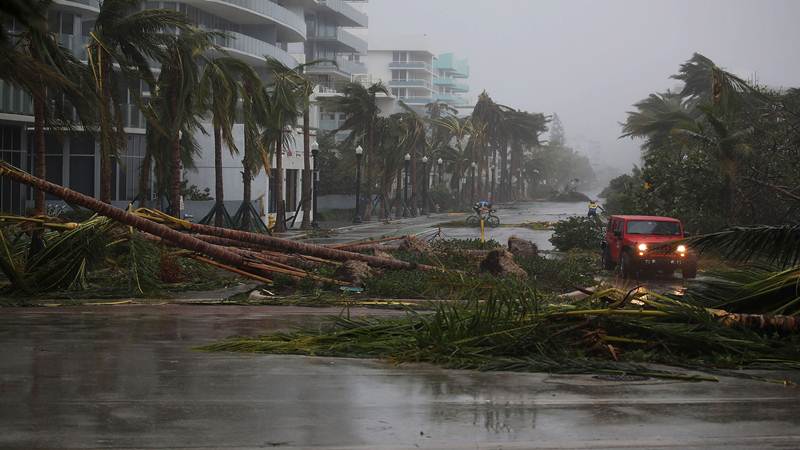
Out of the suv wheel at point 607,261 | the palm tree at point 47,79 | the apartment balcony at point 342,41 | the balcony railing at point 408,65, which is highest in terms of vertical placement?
the balcony railing at point 408,65

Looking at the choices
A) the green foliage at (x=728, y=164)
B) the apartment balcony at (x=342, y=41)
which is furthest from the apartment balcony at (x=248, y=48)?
the green foliage at (x=728, y=164)

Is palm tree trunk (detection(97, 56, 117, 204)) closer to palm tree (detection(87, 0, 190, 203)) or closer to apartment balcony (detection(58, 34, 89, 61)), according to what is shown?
palm tree (detection(87, 0, 190, 203))

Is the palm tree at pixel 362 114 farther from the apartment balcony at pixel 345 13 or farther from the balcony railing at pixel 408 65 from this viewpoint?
the balcony railing at pixel 408 65

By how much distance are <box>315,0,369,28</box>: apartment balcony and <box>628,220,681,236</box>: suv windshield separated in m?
74.0

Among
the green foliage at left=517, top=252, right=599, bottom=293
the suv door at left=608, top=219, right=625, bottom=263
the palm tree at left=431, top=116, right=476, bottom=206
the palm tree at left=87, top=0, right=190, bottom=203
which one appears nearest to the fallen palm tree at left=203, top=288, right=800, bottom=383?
the green foliage at left=517, top=252, right=599, bottom=293

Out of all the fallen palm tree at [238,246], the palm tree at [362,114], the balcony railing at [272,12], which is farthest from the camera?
the balcony railing at [272,12]

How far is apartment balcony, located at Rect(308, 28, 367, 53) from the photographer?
10575 centimetres

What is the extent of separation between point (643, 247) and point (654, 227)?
170cm

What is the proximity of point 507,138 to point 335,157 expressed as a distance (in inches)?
2178

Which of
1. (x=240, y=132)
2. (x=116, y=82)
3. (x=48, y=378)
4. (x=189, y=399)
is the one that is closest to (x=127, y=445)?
(x=189, y=399)

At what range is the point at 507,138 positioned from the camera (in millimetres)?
130000

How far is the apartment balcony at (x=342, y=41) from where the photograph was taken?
105750 millimetres

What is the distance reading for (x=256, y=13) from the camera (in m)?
70.6

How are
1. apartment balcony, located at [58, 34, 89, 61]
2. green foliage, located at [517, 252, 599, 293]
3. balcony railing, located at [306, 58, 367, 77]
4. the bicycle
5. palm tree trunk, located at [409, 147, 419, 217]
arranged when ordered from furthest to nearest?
1. balcony railing, located at [306, 58, 367, 77]
2. palm tree trunk, located at [409, 147, 419, 217]
3. the bicycle
4. apartment balcony, located at [58, 34, 89, 61]
5. green foliage, located at [517, 252, 599, 293]
